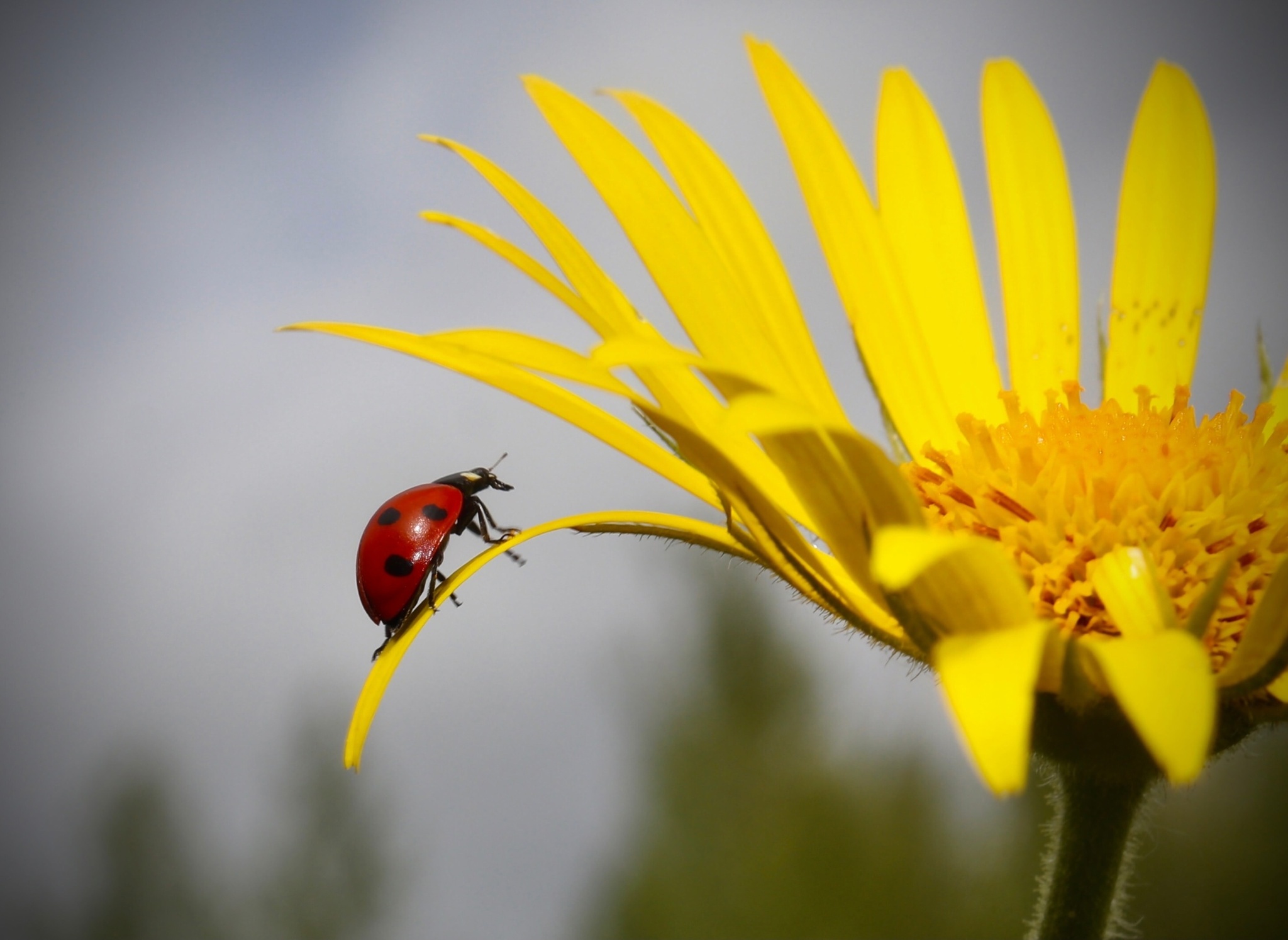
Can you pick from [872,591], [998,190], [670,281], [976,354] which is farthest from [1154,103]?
[872,591]

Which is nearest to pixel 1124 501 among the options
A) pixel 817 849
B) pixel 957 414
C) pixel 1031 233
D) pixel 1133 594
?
pixel 1133 594

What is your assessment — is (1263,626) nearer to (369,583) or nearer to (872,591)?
(872,591)

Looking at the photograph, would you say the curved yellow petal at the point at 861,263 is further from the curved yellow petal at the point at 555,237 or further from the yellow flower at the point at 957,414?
the curved yellow petal at the point at 555,237

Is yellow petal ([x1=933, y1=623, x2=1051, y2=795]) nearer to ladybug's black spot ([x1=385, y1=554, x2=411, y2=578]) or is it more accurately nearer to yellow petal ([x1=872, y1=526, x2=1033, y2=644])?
yellow petal ([x1=872, y1=526, x2=1033, y2=644])

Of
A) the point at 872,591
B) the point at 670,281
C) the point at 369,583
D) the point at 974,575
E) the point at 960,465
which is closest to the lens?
the point at 974,575

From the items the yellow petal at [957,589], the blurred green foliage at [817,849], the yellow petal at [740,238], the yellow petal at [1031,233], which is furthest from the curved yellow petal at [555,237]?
the blurred green foliage at [817,849]

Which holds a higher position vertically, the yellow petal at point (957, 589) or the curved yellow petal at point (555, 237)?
the curved yellow petal at point (555, 237)
